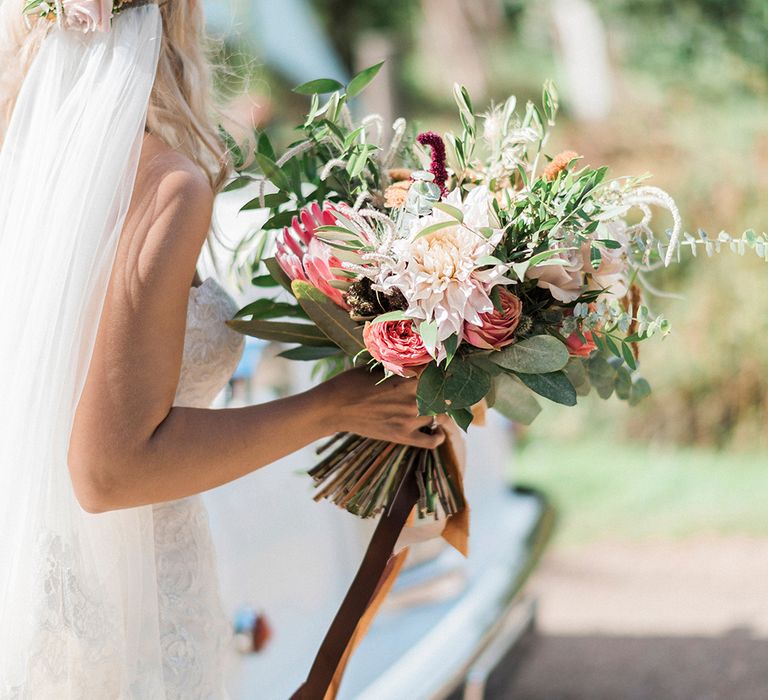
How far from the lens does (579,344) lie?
1.75 meters

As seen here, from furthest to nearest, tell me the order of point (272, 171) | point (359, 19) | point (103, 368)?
point (359, 19) → point (272, 171) → point (103, 368)

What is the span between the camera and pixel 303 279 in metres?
1.79

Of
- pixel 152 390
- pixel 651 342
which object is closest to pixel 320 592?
pixel 152 390

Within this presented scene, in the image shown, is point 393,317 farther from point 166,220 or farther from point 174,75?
point 174,75

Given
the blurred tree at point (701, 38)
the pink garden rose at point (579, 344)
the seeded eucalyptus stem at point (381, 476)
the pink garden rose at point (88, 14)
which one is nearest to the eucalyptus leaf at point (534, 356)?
the pink garden rose at point (579, 344)

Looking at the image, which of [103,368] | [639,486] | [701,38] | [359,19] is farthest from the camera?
[359,19]

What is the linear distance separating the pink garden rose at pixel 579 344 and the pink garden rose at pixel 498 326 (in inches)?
5.5

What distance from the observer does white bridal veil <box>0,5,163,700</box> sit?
5.16 ft

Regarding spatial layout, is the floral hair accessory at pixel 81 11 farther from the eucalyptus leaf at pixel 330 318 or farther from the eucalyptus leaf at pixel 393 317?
the eucalyptus leaf at pixel 393 317

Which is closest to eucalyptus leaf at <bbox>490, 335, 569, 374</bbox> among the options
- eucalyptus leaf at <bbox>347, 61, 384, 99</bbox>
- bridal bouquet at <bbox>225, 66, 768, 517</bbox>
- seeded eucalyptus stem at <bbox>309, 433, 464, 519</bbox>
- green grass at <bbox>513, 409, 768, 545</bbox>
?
bridal bouquet at <bbox>225, 66, 768, 517</bbox>

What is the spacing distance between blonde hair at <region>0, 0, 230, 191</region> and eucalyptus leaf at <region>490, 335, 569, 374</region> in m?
0.64

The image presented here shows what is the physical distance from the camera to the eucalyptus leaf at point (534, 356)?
5.32 ft

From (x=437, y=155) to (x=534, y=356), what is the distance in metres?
0.40

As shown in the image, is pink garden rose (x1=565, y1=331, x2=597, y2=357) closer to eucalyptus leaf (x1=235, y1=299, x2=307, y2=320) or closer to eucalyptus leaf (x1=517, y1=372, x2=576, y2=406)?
eucalyptus leaf (x1=517, y1=372, x2=576, y2=406)
